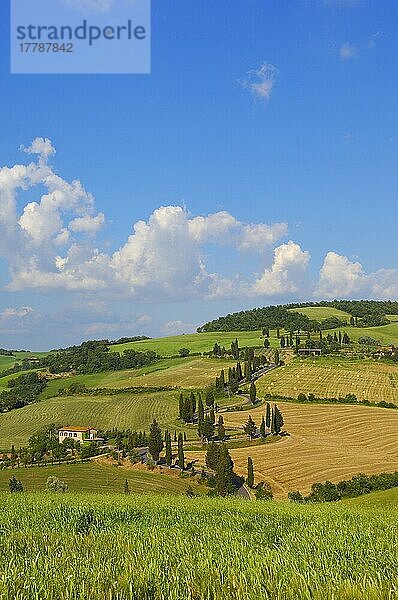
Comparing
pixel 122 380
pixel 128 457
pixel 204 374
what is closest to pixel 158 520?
pixel 128 457

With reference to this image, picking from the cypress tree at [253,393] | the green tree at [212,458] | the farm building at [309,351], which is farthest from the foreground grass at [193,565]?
the farm building at [309,351]

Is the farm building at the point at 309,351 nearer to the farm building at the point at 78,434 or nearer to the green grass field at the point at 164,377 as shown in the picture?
the green grass field at the point at 164,377

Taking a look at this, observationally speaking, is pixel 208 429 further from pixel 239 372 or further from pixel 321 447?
pixel 239 372

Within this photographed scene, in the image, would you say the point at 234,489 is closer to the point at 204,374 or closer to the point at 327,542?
the point at 327,542

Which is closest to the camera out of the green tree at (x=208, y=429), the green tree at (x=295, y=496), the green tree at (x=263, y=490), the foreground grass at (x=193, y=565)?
the foreground grass at (x=193, y=565)

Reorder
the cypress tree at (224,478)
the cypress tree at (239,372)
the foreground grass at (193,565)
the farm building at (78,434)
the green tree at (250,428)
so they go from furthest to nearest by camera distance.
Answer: the cypress tree at (239,372) → the farm building at (78,434) → the green tree at (250,428) → the cypress tree at (224,478) → the foreground grass at (193,565)
